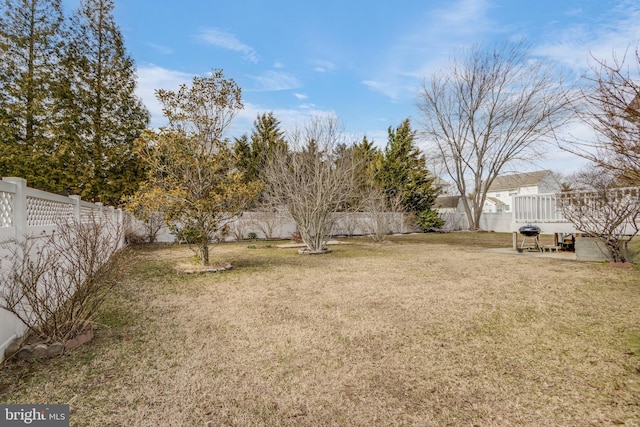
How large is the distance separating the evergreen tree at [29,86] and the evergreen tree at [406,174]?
15.9 m

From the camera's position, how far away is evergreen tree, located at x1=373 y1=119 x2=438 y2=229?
20203mm

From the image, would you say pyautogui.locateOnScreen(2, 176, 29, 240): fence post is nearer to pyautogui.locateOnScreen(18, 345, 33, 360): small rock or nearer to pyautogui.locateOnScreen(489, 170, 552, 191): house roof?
pyautogui.locateOnScreen(18, 345, 33, 360): small rock

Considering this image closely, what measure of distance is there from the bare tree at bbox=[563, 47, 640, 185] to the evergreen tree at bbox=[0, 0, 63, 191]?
1485 cm

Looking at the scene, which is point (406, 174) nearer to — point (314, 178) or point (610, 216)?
point (314, 178)

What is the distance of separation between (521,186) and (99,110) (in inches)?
1434

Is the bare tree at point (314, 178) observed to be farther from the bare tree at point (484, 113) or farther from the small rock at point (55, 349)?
the bare tree at point (484, 113)

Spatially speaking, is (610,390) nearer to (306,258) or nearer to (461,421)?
(461,421)

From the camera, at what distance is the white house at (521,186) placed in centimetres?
3290


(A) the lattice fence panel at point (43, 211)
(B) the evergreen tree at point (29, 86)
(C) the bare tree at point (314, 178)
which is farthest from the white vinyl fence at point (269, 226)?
(A) the lattice fence panel at point (43, 211)

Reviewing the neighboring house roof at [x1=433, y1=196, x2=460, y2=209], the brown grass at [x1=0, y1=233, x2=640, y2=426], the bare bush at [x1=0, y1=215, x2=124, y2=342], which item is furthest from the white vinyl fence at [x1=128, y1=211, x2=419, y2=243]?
the neighboring house roof at [x1=433, y1=196, x2=460, y2=209]

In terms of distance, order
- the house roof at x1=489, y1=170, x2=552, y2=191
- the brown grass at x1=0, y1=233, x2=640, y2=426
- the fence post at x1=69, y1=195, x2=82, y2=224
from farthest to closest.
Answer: the house roof at x1=489, y1=170, x2=552, y2=191 → the fence post at x1=69, y1=195, x2=82, y2=224 → the brown grass at x1=0, y1=233, x2=640, y2=426

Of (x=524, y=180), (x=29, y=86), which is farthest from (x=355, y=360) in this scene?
(x=524, y=180)

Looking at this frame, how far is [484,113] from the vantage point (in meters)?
20.7

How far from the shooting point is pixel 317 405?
2.08 metres
